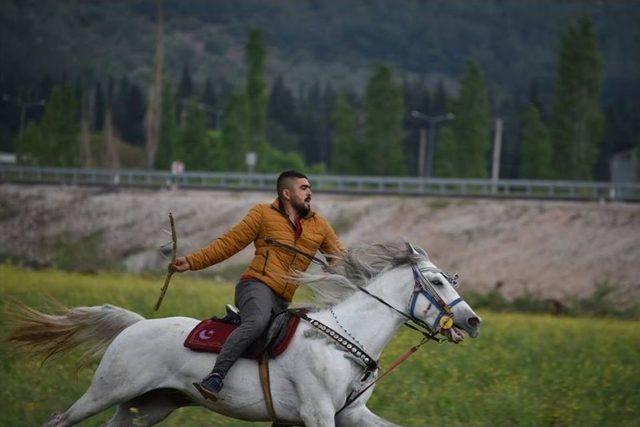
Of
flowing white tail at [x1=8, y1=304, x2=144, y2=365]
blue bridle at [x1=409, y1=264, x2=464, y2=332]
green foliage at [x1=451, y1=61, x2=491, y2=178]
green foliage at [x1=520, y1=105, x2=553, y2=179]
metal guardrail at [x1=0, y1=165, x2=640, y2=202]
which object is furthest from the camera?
green foliage at [x1=520, y1=105, x2=553, y2=179]

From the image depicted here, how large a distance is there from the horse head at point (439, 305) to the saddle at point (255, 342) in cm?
109

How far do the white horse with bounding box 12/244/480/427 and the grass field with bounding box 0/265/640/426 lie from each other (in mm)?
1470

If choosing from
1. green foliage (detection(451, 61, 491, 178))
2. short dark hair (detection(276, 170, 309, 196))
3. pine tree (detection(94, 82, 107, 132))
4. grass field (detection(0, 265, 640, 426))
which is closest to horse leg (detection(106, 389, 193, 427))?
grass field (detection(0, 265, 640, 426))

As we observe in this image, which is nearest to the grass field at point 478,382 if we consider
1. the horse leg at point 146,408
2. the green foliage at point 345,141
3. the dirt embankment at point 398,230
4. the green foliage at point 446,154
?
the horse leg at point 146,408

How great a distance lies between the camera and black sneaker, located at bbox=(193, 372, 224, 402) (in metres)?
10.7

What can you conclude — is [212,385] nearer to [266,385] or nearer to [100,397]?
[266,385]

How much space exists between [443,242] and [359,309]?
4796 centimetres

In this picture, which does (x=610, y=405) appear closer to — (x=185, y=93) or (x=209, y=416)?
(x=209, y=416)

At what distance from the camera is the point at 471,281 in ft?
170

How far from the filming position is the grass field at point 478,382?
14.8m

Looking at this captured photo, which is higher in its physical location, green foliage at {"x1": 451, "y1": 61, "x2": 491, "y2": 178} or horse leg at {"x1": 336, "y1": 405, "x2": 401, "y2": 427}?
green foliage at {"x1": 451, "y1": 61, "x2": 491, "y2": 178}

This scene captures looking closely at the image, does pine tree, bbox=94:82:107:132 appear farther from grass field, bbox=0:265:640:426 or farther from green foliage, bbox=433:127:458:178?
grass field, bbox=0:265:640:426

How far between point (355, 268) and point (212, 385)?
167cm

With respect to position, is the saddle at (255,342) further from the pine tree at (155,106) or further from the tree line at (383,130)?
the pine tree at (155,106)
